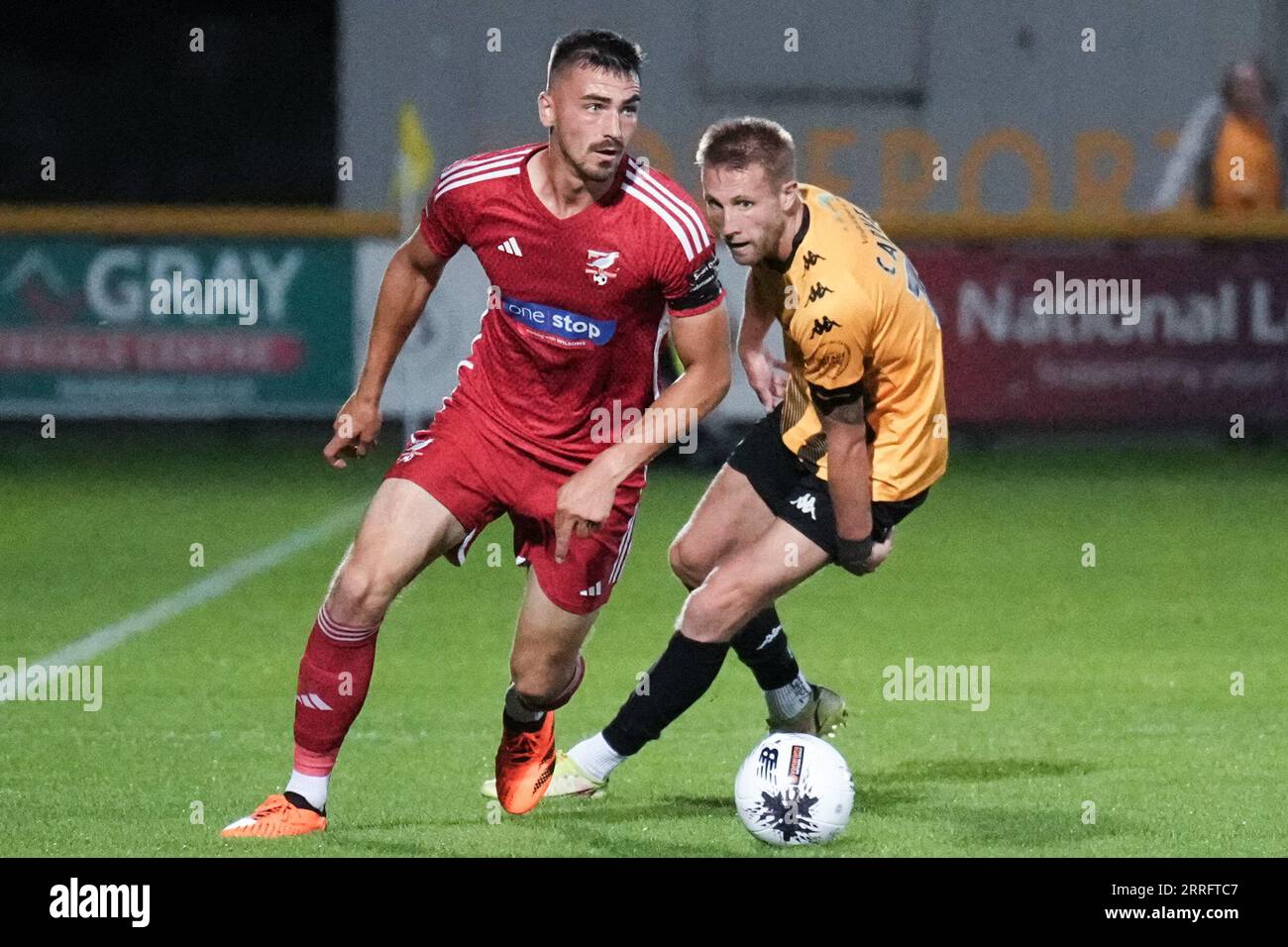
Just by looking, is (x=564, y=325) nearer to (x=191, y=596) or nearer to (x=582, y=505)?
(x=582, y=505)

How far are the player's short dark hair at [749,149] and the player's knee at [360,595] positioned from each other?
4.52 feet

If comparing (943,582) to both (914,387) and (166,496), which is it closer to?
(914,387)

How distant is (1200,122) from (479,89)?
6.24 metres

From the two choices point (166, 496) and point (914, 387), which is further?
point (166, 496)

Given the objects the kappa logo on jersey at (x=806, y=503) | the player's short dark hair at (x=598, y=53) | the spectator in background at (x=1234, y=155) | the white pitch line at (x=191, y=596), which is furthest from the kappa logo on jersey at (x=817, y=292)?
the spectator in background at (x=1234, y=155)

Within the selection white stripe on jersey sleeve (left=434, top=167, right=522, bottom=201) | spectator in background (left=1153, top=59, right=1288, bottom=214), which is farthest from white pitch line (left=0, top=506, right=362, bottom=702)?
spectator in background (left=1153, top=59, right=1288, bottom=214)

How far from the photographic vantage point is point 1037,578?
34.4 feet

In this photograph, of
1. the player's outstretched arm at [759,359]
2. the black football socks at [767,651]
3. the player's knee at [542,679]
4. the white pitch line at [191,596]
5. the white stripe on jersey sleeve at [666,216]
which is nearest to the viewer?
the white stripe on jersey sleeve at [666,216]

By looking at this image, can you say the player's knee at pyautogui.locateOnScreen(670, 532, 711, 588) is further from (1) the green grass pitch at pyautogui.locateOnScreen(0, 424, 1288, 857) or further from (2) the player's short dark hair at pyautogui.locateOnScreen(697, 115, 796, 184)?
(2) the player's short dark hair at pyautogui.locateOnScreen(697, 115, 796, 184)

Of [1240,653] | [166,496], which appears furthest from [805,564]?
[166,496]

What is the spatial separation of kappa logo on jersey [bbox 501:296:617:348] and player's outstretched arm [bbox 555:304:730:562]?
21cm

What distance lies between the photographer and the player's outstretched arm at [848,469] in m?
6.23

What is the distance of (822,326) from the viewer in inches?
242

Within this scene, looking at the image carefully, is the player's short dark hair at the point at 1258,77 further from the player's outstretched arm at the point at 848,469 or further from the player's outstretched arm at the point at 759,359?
the player's outstretched arm at the point at 848,469
